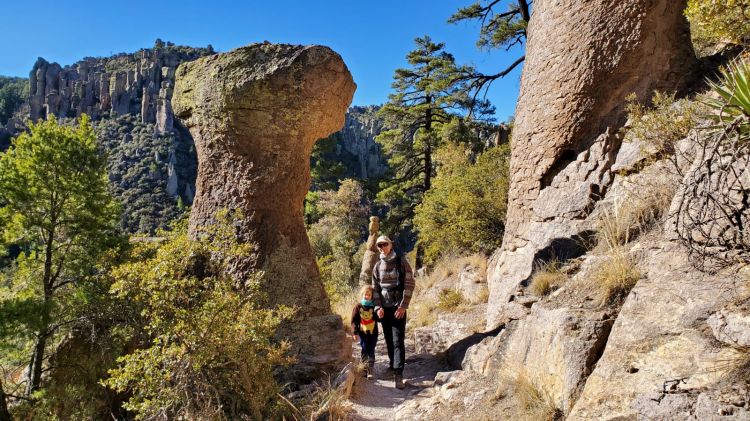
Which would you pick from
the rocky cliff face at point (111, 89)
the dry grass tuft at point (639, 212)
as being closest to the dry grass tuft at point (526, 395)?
the dry grass tuft at point (639, 212)

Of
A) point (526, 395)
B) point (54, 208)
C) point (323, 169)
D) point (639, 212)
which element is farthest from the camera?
point (323, 169)

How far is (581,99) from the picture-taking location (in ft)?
18.4

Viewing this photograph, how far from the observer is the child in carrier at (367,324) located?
5.54 metres

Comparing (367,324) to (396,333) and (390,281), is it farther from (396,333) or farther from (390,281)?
(390,281)

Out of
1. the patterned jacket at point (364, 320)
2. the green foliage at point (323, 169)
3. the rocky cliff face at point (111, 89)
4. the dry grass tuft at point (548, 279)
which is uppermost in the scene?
the rocky cliff face at point (111, 89)

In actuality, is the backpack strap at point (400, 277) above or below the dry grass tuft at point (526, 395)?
above

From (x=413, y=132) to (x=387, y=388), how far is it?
1543cm

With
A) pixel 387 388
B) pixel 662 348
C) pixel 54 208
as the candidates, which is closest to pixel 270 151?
pixel 387 388

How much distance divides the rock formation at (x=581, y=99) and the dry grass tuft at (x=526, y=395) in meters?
1.25

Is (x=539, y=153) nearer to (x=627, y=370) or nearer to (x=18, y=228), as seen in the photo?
(x=627, y=370)

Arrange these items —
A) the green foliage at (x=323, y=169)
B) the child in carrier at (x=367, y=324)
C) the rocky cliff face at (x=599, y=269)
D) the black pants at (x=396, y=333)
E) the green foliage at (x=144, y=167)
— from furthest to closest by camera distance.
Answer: the green foliage at (x=144, y=167), the green foliage at (x=323, y=169), the child in carrier at (x=367, y=324), the black pants at (x=396, y=333), the rocky cliff face at (x=599, y=269)

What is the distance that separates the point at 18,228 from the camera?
8672 millimetres

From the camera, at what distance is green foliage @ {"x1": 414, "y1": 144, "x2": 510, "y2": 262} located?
1096 cm

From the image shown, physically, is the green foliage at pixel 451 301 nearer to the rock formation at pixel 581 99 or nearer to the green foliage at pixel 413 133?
the rock formation at pixel 581 99
